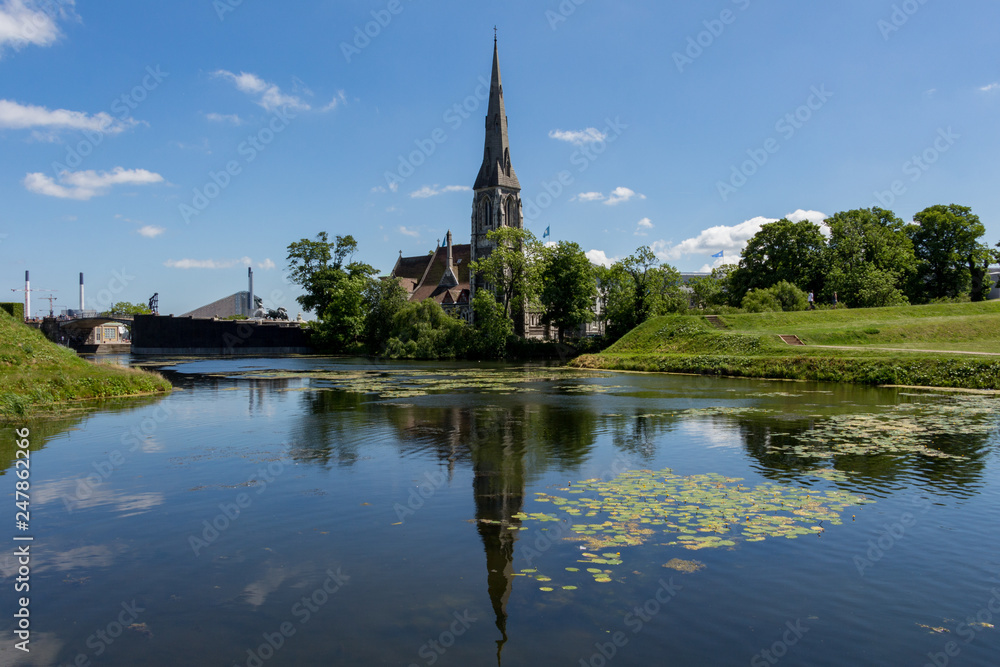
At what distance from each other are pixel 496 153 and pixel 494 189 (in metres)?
6.28

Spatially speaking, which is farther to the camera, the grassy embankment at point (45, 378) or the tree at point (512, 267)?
the tree at point (512, 267)

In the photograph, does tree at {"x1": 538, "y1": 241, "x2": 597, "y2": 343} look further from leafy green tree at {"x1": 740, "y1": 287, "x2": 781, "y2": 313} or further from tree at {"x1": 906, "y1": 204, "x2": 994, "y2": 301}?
tree at {"x1": 906, "y1": 204, "x2": 994, "y2": 301}

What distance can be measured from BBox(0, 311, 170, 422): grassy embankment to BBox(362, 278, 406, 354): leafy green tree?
54.1 m

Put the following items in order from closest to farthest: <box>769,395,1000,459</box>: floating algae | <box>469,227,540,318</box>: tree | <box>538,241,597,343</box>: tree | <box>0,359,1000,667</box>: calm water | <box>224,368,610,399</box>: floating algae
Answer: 1. <box>0,359,1000,667</box>: calm water
2. <box>769,395,1000,459</box>: floating algae
3. <box>224,368,610,399</box>: floating algae
4. <box>469,227,540,318</box>: tree
5. <box>538,241,597,343</box>: tree

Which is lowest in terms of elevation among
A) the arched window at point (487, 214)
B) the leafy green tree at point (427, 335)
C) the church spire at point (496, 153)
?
the leafy green tree at point (427, 335)

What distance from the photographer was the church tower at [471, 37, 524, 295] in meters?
115

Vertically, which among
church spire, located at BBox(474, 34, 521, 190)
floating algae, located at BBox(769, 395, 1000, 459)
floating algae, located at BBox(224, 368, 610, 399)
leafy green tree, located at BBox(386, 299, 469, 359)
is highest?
church spire, located at BBox(474, 34, 521, 190)

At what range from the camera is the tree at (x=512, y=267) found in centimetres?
8106

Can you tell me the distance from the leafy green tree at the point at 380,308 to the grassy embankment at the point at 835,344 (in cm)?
3903

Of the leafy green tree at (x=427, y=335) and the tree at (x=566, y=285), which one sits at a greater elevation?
the tree at (x=566, y=285)

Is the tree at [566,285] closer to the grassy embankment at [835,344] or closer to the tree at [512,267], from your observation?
the tree at [512,267]

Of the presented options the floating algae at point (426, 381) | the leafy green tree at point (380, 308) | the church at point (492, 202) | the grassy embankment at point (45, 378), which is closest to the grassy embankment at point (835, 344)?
the floating algae at point (426, 381)

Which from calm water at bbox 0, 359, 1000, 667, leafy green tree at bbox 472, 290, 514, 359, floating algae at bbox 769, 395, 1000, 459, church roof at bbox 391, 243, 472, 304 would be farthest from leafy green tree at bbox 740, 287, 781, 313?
church roof at bbox 391, 243, 472, 304

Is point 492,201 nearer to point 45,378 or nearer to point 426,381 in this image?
point 426,381
